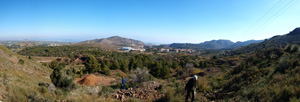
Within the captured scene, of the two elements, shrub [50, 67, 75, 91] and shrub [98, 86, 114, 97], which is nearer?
shrub [98, 86, 114, 97]

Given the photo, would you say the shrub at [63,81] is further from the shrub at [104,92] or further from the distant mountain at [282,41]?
the distant mountain at [282,41]

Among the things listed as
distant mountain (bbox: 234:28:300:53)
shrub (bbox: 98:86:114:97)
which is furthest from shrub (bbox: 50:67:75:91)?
distant mountain (bbox: 234:28:300:53)

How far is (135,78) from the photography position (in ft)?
41.9

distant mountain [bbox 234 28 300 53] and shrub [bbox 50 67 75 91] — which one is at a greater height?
distant mountain [bbox 234 28 300 53]

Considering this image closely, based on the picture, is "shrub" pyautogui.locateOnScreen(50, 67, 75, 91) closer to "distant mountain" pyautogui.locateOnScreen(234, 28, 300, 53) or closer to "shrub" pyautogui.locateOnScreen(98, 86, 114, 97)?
"shrub" pyautogui.locateOnScreen(98, 86, 114, 97)

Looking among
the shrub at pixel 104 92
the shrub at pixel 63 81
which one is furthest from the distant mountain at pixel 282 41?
the shrub at pixel 63 81

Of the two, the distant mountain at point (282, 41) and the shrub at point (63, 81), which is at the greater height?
the distant mountain at point (282, 41)

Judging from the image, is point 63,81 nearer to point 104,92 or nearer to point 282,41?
point 104,92

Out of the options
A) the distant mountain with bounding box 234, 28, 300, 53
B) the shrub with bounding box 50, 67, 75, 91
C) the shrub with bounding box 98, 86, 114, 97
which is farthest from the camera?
the distant mountain with bounding box 234, 28, 300, 53

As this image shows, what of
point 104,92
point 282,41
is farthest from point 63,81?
point 282,41

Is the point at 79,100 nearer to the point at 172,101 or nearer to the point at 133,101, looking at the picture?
the point at 133,101

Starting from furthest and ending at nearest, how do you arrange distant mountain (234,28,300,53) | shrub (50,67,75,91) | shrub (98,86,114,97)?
distant mountain (234,28,300,53) → shrub (50,67,75,91) → shrub (98,86,114,97)

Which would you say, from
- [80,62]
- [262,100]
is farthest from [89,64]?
[262,100]

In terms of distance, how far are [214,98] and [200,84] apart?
56.5 inches
